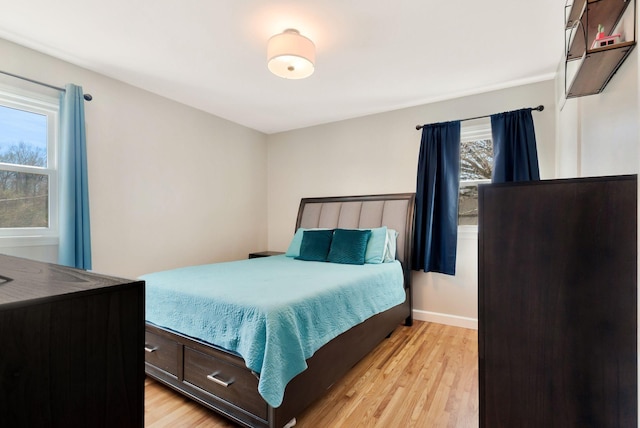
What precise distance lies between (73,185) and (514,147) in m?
3.83

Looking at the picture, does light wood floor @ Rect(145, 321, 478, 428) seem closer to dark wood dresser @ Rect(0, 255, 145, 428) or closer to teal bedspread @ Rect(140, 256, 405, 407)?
teal bedspread @ Rect(140, 256, 405, 407)

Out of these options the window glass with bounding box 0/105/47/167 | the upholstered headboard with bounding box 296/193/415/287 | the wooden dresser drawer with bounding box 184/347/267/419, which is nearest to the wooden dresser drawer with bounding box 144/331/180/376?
the wooden dresser drawer with bounding box 184/347/267/419

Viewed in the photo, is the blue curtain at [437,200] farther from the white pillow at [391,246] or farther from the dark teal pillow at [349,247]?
the dark teal pillow at [349,247]

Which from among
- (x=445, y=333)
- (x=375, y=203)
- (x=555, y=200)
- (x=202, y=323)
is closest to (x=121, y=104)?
(x=202, y=323)

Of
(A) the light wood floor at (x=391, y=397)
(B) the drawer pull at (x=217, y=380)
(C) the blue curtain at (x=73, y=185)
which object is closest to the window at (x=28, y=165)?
Result: (C) the blue curtain at (x=73, y=185)

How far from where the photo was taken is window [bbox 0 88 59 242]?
7.73 ft

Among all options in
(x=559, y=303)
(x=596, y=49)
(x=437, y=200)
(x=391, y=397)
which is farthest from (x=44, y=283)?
(x=437, y=200)

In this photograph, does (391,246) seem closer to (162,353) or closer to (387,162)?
(387,162)

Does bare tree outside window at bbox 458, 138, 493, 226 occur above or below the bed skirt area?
above

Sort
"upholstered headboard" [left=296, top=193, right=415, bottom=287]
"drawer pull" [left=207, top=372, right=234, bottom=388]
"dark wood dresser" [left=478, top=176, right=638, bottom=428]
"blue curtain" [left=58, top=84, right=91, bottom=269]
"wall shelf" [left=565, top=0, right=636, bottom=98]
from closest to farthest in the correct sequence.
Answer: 1. "dark wood dresser" [left=478, top=176, right=638, bottom=428]
2. "wall shelf" [left=565, top=0, right=636, bottom=98]
3. "drawer pull" [left=207, top=372, right=234, bottom=388]
4. "blue curtain" [left=58, top=84, right=91, bottom=269]
5. "upholstered headboard" [left=296, top=193, right=415, bottom=287]

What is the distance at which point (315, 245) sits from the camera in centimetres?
332

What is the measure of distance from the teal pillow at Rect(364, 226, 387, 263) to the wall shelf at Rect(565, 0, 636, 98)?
1954mm

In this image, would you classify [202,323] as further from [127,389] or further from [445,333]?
[445,333]

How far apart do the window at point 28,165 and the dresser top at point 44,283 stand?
217 centimetres
